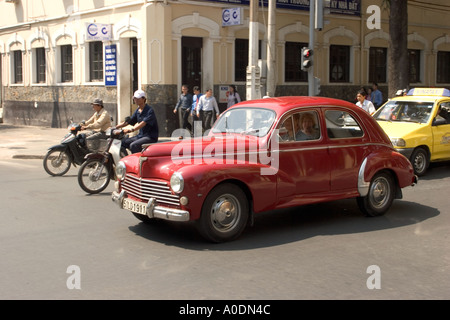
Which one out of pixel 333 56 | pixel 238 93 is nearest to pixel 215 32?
pixel 238 93

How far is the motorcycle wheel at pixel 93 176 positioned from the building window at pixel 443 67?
22919 mm

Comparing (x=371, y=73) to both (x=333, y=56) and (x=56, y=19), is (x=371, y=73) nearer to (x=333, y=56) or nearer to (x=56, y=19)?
(x=333, y=56)

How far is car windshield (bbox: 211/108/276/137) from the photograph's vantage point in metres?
7.56

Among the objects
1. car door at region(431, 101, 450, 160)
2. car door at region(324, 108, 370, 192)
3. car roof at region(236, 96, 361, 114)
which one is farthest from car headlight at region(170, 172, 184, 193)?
car door at region(431, 101, 450, 160)

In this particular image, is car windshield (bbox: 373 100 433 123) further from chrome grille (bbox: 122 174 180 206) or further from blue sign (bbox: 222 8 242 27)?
blue sign (bbox: 222 8 242 27)

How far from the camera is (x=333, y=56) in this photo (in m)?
24.5

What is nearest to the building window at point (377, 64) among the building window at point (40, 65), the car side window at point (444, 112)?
the car side window at point (444, 112)

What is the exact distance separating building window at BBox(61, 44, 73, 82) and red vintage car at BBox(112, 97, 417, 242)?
1648 cm

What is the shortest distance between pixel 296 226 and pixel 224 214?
1426 millimetres

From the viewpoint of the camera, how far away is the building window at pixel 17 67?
Answer: 87.9ft

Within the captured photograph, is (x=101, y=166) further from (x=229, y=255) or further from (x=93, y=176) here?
(x=229, y=255)

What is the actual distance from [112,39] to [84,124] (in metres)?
9.62
